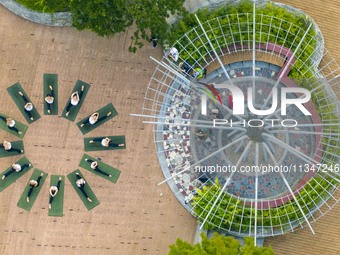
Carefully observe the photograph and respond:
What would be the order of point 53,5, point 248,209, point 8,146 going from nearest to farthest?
point 53,5
point 248,209
point 8,146

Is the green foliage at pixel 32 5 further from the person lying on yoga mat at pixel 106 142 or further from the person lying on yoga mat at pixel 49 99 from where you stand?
the person lying on yoga mat at pixel 106 142

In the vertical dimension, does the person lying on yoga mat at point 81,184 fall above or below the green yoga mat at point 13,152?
below

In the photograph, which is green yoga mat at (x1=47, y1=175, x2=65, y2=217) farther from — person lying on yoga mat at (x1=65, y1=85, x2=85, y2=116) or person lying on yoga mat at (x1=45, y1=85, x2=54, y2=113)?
person lying on yoga mat at (x1=45, y1=85, x2=54, y2=113)

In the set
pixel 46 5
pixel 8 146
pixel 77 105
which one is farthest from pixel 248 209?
pixel 46 5

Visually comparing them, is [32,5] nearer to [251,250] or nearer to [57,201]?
[57,201]

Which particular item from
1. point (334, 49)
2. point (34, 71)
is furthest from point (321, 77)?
point (34, 71)

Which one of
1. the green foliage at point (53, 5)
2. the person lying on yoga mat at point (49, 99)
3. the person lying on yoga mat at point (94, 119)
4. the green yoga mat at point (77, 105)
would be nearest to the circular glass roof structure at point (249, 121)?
the person lying on yoga mat at point (94, 119)
